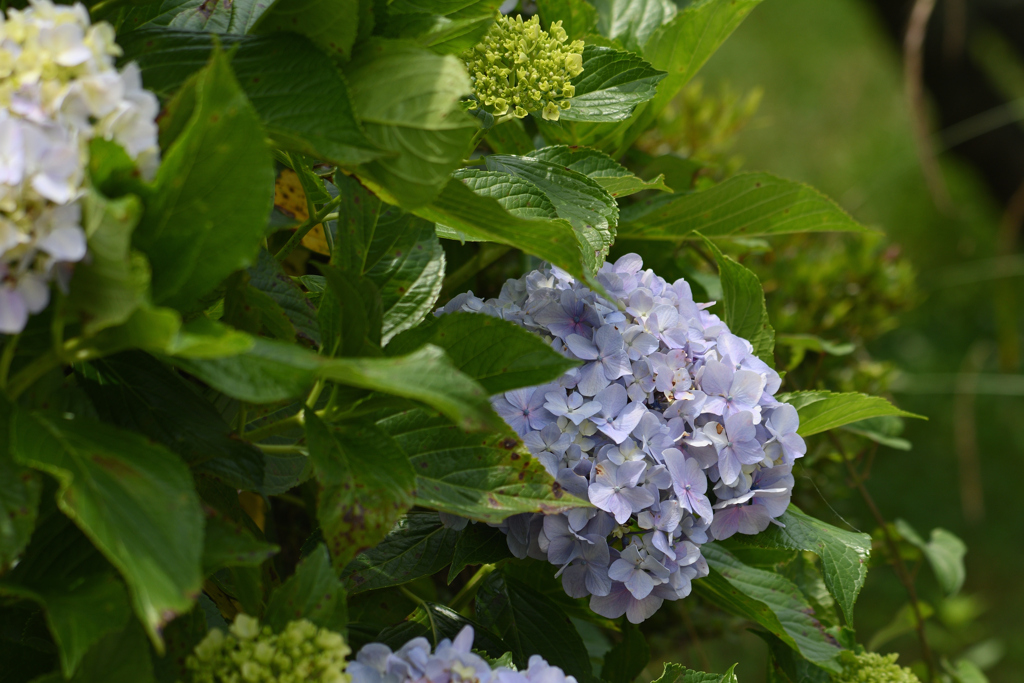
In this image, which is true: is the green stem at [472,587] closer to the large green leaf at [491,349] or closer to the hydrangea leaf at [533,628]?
the hydrangea leaf at [533,628]

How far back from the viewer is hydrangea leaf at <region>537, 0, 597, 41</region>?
2.88 ft

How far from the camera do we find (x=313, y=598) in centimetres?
53

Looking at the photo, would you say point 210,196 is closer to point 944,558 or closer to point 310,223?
point 310,223

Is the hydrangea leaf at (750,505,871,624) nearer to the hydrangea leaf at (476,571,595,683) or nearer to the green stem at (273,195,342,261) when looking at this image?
the hydrangea leaf at (476,571,595,683)

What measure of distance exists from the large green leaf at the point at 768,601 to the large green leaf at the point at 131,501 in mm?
497

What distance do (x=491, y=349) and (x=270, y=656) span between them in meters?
0.23

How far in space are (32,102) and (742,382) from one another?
1.80 ft

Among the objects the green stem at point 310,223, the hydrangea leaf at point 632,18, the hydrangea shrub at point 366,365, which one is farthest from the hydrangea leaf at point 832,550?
the hydrangea leaf at point 632,18

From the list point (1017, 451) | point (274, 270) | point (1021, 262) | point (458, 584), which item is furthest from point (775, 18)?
point (274, 270)

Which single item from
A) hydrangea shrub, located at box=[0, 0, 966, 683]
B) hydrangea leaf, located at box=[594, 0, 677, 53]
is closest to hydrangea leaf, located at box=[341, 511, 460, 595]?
hydrangea shrub, located at box=[0, 0, 966, 683]

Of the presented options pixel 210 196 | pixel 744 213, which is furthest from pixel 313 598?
pixel 744 213

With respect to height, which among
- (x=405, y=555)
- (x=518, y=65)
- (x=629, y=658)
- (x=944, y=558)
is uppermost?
(x=518, y=65)

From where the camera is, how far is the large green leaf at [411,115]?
525 millimetres

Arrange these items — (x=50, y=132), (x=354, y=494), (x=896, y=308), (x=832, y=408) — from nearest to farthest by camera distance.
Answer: (x=50, y=132) → (x=354, y=494) → (x=832, y=408) → (x=896, y=308)
